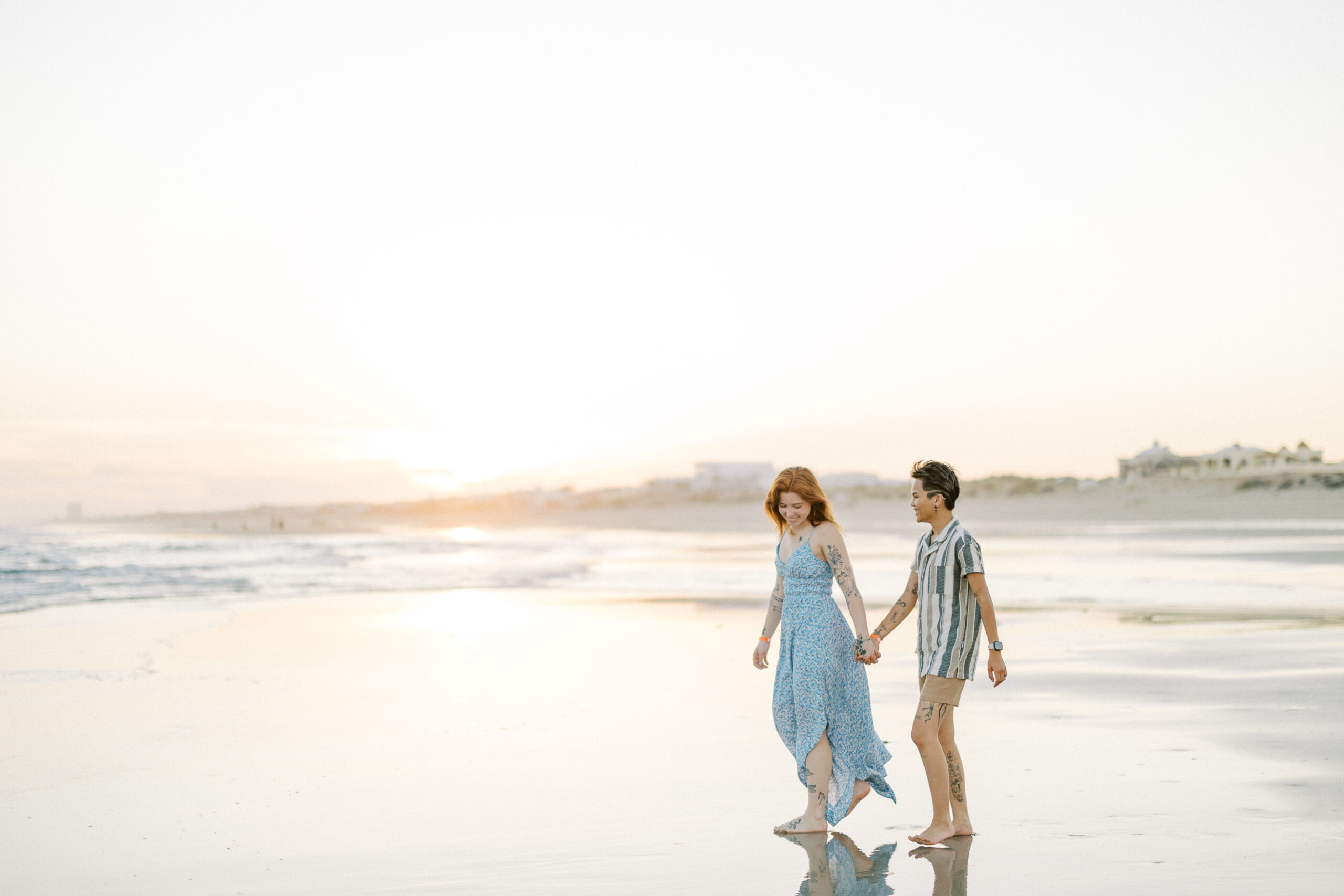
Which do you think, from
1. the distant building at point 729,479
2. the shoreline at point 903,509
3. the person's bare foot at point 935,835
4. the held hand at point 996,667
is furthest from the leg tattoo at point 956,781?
the distant building at point 729,479

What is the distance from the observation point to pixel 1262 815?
4.85 meters

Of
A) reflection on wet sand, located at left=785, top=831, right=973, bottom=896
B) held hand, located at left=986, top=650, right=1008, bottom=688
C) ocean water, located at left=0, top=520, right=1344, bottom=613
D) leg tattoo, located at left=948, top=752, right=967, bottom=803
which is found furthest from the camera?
ocean water, located at left=0, top=520, right=1344, bottom=613

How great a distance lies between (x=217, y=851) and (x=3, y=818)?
1375 millimetres

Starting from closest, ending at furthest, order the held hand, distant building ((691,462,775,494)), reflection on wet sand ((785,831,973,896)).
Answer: reflection on wet sand ((785,831,973,896)) < the held hand < distant building ((691,462,775,494))

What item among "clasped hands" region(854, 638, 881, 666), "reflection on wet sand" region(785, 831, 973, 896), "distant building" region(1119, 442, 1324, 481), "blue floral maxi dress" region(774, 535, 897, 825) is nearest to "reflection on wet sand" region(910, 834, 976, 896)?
"reflection on wet sand" region(785, 831, 973, 896)

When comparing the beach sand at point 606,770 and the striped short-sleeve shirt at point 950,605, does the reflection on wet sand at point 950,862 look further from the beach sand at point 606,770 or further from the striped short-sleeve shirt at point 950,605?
the striped short-sleeve shirt at point 950,605

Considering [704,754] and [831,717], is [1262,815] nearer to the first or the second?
[831,717]

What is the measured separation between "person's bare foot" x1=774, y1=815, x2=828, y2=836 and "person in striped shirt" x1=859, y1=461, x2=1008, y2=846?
0.39 m

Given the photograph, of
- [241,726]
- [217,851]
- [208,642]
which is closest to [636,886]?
[217,851]

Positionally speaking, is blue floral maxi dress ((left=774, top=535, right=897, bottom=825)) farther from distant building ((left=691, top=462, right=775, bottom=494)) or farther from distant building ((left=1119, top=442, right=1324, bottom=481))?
distant building ((left=691, top=462, right=775, bottom=494))

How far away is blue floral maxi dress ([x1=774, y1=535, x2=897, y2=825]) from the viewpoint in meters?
4.80

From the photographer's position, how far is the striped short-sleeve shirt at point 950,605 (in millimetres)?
4504

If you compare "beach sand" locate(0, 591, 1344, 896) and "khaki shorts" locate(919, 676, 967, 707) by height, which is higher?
"khaki shorts" locate(919, 676, 967, 707)

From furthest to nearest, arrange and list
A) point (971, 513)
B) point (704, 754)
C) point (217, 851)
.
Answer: point (971, 513)
point (704, 754)
point (217, 851)
